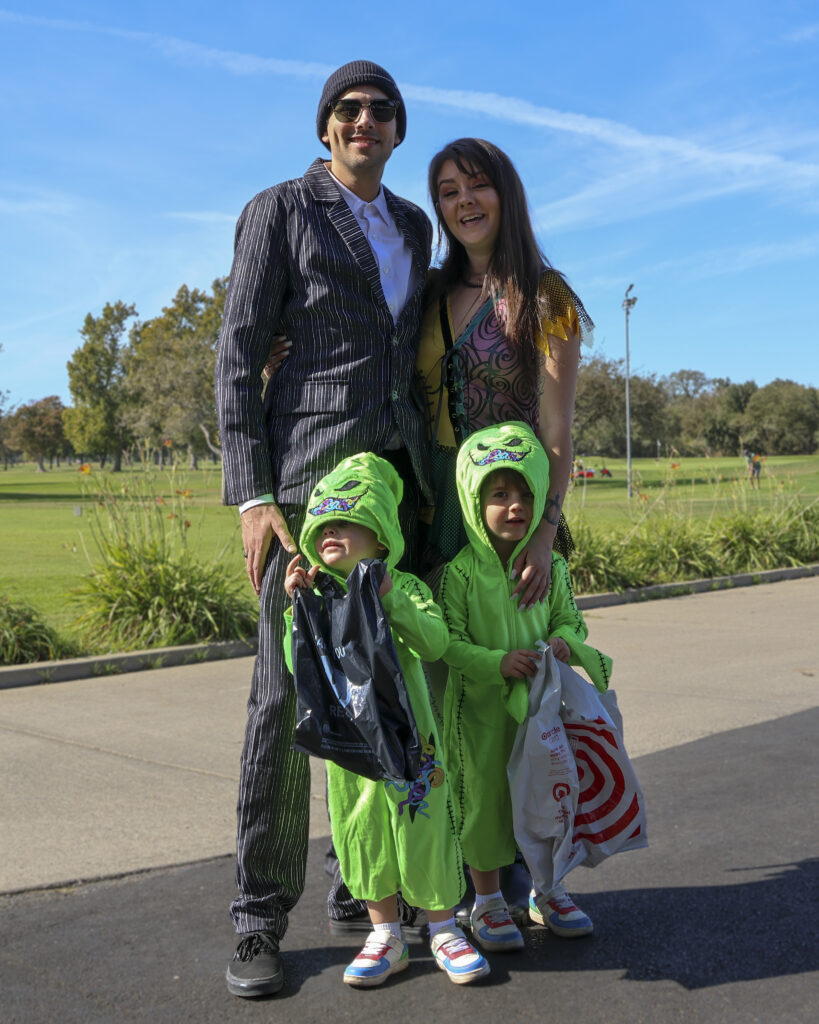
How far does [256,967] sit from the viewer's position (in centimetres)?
290

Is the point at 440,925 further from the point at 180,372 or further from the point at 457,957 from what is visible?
the point at 180,372

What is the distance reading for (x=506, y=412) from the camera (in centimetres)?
340

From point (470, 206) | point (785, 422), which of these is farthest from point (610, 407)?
point (470, 206)

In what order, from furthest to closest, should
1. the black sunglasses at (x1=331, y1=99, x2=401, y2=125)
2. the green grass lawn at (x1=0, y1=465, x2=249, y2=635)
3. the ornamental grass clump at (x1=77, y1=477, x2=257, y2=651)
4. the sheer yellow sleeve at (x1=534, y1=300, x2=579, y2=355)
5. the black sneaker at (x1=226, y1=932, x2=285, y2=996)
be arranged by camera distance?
1. the green grass lawn at (x1=0, y1=465, x2=249, y2=635)
2. the ornamental grass clump at (x1=77, y1=477, x2=257, y2=651)
3. the sheer yellow sleeve at (x1=534, y1=300, x2=579, y2=355)
4. the black sunglasses at (x1=331, y1=99, x2=401, y2=125)
5. the black sneaker at (x1=226, y1=932, x2=285, y2=996)

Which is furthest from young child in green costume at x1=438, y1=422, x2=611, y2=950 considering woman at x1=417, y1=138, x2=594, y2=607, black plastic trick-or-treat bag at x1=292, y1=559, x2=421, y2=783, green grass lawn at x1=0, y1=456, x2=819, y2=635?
green grass lawn at x1=0, y1=456, x2=819, y2=635

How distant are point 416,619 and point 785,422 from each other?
87.0m

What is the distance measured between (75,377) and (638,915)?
87.2 metres

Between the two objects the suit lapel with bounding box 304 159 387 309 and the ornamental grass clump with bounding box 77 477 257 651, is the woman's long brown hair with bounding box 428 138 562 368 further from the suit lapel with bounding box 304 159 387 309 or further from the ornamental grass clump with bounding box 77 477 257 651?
the ornamental grass clump with bounding box 77 477 257 651

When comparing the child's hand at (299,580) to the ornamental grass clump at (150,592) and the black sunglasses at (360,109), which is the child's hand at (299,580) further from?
the ornamental grass clump at (150,592)

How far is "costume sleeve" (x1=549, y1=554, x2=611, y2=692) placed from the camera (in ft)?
10.5

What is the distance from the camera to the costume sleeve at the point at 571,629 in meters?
3.21

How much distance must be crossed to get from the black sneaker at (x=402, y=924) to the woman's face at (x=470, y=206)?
6.62 feet

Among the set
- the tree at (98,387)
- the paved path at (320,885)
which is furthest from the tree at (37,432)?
the paved path at (320,885)

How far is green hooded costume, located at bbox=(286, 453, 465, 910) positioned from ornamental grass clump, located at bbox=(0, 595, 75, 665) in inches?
199
